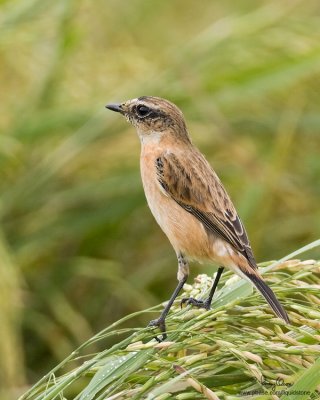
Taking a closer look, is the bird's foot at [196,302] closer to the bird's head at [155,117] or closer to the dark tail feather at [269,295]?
the dark tail feather at [269,295]

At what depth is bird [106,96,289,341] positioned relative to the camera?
4230 millimetres

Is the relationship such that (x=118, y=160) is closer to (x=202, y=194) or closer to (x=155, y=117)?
(x=155, y=117)

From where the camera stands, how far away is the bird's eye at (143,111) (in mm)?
4988

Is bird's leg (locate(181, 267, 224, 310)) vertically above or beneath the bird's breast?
beneath

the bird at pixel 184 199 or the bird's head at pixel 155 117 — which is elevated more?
the bird's head at pixel 155 117

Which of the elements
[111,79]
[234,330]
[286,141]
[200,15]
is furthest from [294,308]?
[200,15]

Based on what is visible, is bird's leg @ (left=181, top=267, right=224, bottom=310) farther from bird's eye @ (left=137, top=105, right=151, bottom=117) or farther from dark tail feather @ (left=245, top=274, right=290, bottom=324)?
bird's eye @ (left=137, top=105, right=151, bottom=117)

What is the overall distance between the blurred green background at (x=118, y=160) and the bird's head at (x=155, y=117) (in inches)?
54.4

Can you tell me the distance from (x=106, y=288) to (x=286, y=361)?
3.82 metres

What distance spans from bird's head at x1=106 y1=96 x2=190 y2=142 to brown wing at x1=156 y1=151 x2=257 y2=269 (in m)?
0.30

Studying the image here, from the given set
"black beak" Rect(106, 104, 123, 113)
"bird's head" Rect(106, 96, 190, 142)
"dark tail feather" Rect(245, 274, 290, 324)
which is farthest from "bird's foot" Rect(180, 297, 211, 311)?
"black beak" Rect(106, 104, 123, 113)

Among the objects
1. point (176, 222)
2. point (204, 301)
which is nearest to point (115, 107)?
point (176, 222)

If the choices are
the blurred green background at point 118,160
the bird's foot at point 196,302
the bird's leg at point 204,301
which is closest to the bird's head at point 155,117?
the bird's leg at point 204,301

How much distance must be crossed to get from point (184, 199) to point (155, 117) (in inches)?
25.7
